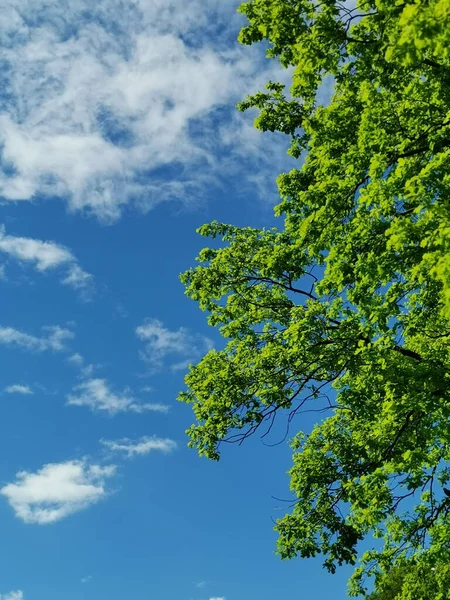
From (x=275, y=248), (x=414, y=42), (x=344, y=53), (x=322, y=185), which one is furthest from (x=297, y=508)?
(x=414, y=42)

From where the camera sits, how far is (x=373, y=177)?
11.1m

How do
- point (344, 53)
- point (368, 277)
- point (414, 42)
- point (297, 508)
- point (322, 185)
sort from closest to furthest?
point (414, 42) → point (368, 277) → point (344, 53) → point (322, 185) → point (297, 508)

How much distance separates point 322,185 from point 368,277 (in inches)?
114

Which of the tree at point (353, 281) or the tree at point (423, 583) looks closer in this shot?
the tree at point (353, 281)

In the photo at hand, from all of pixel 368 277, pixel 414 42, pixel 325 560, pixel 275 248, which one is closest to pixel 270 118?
pixel 275 248

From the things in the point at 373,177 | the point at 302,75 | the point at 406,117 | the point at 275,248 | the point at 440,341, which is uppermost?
the point at 275,248

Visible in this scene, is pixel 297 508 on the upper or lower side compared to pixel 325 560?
upper

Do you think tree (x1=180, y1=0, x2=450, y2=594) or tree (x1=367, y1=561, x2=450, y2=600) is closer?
tree (x1=180, y1=0, x2=450, y2=594)

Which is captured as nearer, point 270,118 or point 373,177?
point 373,177

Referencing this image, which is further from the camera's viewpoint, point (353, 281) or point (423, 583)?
point (423, 583)

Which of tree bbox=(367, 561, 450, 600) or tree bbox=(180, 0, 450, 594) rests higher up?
tree bbox=(180, 0, 450, 594)

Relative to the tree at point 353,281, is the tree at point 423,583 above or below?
below

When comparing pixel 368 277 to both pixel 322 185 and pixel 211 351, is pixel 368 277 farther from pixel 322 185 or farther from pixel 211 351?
pixel 211 351

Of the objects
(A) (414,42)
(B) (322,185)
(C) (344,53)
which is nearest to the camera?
(A) (414,42)
